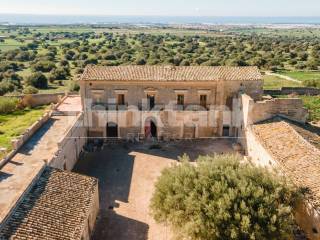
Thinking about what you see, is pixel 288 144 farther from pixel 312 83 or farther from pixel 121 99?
pixel 312 83

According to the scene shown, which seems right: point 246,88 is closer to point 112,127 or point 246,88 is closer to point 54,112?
point 112,127

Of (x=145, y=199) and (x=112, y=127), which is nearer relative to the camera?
(x=145, y=199)

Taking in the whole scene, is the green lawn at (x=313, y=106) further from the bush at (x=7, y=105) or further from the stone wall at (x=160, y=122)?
the bush at (x=7, y=105)

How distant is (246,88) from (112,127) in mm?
10983

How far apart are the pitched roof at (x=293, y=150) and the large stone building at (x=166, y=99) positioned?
4.28 meters

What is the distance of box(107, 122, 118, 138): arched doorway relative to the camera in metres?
29.4

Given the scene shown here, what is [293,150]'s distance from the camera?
19.7 meters

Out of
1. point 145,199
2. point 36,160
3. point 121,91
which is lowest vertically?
point 145,199

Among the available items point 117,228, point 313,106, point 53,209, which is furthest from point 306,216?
point 313,106

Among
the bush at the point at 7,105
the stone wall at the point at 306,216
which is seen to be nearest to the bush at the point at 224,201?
the stone wall at the point at 306,216

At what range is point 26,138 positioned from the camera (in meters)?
22.9

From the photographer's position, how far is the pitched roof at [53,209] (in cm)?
1374

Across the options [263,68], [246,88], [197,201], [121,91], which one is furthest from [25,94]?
[263,68]

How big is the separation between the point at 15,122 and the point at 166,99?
14.2 metres
